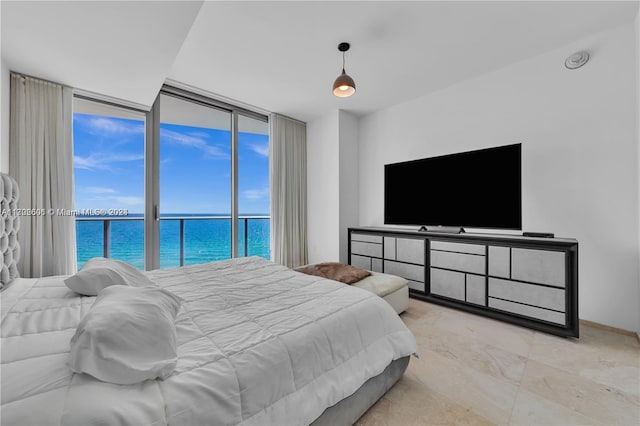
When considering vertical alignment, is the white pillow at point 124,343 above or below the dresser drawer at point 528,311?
above

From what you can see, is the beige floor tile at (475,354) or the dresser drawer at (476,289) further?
the dresser drawer at (476,289)

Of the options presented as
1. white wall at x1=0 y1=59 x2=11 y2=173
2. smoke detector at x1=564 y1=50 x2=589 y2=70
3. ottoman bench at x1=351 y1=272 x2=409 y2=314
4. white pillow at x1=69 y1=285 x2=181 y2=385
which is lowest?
ottoman bench at x1=351 y1=272 x2=409 y2=314

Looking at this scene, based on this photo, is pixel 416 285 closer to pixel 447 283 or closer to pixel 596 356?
pixel 447 283

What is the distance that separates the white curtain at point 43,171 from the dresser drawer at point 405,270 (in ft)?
12.0

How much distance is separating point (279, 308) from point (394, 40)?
2611 mm

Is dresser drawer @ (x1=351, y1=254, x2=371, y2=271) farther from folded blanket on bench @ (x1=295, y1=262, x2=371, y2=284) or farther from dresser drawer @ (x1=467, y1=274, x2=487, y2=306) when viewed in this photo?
dresser drawer @ (x1=467, y1=274, x2=487, y2=306)

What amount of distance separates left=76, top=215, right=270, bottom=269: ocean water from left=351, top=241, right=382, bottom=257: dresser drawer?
1.51 m

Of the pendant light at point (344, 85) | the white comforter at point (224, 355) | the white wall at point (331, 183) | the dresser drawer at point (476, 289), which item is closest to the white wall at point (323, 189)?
the white wall at point (331, 183)

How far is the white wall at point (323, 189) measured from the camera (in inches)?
164

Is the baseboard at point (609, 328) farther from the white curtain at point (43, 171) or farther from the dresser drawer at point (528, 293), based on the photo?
the white curtain at point (43, 171)

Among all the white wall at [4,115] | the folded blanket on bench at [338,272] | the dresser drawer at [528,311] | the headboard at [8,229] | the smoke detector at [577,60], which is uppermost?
the smoke detector at [577,60]

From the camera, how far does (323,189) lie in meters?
4.39

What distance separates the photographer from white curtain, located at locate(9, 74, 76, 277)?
2.43 metres

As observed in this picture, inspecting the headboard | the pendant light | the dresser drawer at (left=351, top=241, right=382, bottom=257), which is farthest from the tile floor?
the headboard
